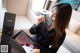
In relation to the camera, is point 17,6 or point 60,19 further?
point 17,6

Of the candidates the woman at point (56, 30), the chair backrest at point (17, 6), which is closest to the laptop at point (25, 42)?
the woman at point (56, 30)

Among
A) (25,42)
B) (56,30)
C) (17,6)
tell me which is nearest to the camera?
(25,42)

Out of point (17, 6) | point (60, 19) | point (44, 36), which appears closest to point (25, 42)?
point (44, 36)

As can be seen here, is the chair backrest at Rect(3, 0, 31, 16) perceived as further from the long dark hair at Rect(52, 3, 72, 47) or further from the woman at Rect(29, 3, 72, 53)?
the long dark hair at Rect(52, 3, 72, 47)

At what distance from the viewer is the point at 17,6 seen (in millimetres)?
2664

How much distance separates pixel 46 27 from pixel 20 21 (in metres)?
1.35

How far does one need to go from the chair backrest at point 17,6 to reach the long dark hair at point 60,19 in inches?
65.8

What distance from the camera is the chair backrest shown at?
255cm

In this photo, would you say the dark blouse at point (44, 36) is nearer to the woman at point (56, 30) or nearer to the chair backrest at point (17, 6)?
the woman at point (56, 30)

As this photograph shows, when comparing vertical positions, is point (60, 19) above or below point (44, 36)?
above

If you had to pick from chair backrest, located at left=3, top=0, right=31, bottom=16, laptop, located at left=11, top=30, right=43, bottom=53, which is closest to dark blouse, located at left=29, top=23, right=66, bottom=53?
laptop, located at left=11, top=30, right=43, bottom=53

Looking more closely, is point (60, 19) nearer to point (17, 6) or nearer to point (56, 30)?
point (56, 30)

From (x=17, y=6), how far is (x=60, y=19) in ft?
5.73

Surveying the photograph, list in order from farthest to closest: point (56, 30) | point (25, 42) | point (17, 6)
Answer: point (17, 6) → point (56, 30) → point (25, 42)
